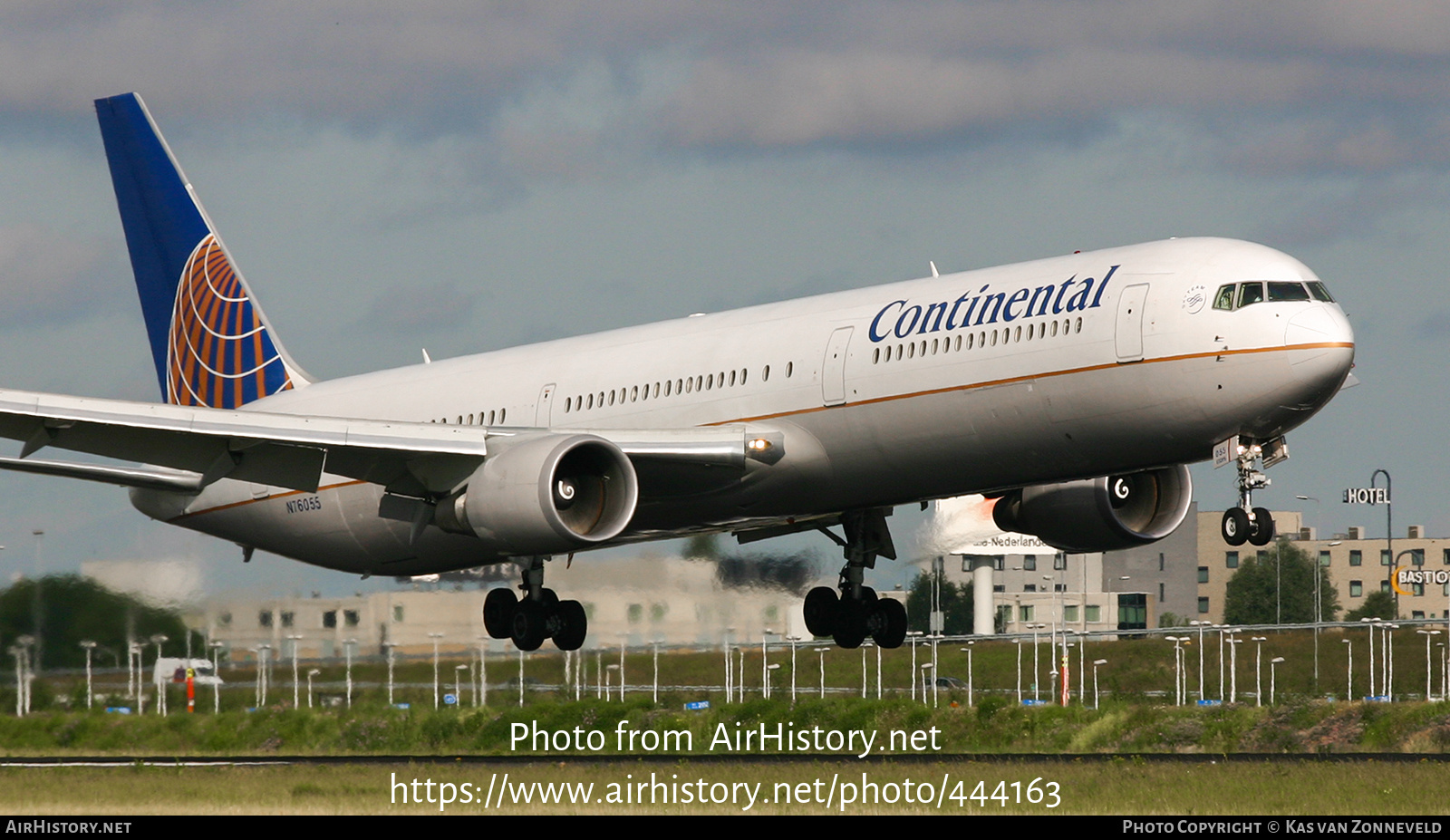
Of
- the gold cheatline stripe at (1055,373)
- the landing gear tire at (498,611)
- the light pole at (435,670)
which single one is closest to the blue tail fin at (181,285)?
the light pole at (435,670)

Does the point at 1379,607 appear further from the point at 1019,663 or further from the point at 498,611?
the point at 498,611

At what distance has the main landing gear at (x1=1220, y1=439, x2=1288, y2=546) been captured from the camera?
1116 inches

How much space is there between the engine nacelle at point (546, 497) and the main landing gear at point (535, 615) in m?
3.95

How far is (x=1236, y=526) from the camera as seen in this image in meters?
28.7

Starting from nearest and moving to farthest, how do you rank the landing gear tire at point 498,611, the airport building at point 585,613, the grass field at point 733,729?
the landing gear tire at point 498,611, the airport building at point 585,613, the grass field at point 733,729

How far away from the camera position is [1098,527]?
34.3 m

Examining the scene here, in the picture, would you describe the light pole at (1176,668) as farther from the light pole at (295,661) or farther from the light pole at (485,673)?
the light pole at (295,661)

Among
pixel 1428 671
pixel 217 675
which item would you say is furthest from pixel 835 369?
pixel 1428 671

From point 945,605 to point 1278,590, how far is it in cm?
4404

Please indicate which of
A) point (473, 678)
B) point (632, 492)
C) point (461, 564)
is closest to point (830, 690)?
point (473, 678)

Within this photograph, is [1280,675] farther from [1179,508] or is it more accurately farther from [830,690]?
[1179,508]

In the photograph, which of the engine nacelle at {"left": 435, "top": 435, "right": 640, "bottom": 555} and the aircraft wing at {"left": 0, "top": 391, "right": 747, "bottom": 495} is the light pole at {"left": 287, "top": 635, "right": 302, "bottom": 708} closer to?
the aircraft wing at {"left": 0, "top": 391, "right": 747, "bottom": 495}

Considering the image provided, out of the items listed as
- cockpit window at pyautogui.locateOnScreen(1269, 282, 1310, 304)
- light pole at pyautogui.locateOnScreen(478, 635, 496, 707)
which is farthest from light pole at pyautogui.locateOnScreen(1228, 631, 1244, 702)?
cockpit window at pyautogui.locateOnScreen(1269, 282, 1310, 304)

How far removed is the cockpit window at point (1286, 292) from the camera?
27.7 meters
